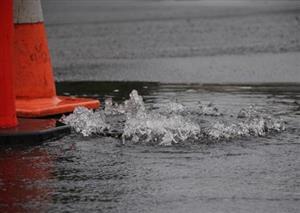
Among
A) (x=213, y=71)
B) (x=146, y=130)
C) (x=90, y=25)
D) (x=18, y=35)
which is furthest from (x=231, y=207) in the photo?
(x=90, y=25)

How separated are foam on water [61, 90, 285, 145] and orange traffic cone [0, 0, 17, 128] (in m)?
0.63

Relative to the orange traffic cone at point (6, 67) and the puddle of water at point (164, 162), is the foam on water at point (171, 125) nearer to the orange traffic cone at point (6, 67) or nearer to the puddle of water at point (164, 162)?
the puddle of water at point (164, 162)

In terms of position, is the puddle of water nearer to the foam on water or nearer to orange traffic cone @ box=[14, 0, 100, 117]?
the foam on water

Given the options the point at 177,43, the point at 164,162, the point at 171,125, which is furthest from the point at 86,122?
the point at 177,43

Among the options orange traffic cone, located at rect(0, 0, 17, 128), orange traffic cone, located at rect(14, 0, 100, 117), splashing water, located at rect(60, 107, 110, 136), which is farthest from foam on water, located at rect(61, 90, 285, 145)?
orange traffic cone, located at rect(14, 0, 100, 117)

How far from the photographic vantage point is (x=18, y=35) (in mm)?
9367

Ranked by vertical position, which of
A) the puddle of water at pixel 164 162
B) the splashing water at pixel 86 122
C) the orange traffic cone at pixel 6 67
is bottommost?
the puddle of water at pixel 164 162

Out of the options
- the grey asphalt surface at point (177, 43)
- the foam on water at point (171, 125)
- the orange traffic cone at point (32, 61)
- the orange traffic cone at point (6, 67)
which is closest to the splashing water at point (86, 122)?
the foam on water at point (171, 125)

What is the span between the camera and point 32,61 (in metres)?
9.41

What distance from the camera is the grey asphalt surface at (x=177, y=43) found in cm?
1370

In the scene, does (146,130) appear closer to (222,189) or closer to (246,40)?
(222,189)

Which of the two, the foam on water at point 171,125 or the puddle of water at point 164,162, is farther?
the foam on water at point 171,125

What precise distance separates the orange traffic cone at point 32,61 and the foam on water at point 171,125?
80 centimetres

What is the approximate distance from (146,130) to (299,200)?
8.30 feet
